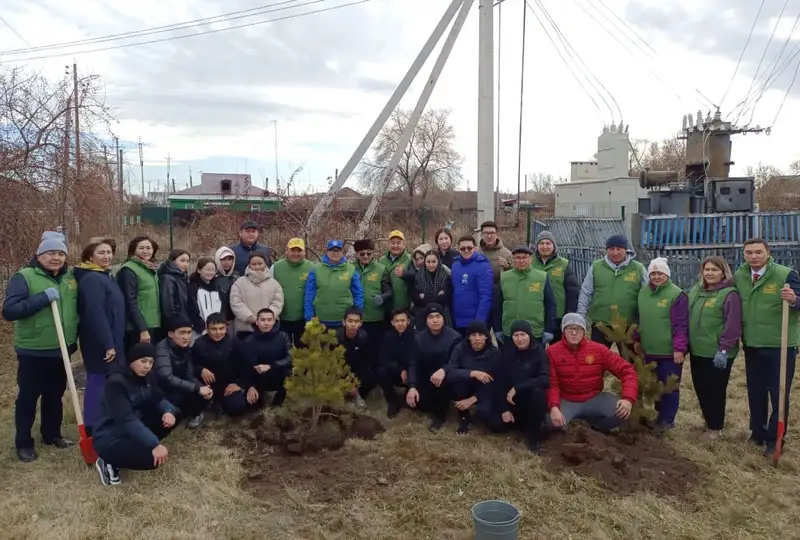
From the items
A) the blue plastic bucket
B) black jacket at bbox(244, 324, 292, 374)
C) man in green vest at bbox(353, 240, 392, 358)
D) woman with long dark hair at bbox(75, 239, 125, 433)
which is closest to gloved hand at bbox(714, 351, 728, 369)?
the blue plastic bucket

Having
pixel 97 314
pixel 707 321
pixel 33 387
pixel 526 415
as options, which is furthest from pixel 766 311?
pixel 33 387

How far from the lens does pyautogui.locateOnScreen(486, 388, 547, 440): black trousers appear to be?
16.2 feet

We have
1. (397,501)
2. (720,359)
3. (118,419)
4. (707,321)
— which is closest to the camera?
(397,501)

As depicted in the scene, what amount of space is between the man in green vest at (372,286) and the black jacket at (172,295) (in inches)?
67.4

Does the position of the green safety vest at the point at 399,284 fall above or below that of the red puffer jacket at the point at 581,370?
above

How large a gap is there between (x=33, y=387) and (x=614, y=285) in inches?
192

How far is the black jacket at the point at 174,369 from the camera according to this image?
16.5ft

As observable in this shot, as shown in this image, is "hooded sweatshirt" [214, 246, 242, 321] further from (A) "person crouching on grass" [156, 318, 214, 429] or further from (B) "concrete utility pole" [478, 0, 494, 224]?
(B) "concrete utility pole" [478, 0, 494, 224]

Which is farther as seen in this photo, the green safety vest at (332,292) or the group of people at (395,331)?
the green safety vest at (332,292)

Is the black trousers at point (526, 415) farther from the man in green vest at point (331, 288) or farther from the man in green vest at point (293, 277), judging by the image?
the man in green vest at point (293, 277)

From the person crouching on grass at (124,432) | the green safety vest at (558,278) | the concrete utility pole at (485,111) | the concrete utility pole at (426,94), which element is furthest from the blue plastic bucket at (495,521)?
the concrete utility pole at (426,94)

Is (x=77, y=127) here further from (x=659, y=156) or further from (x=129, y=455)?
(x=659, y=156)

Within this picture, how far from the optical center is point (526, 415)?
5.04m

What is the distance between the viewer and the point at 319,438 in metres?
4.88
